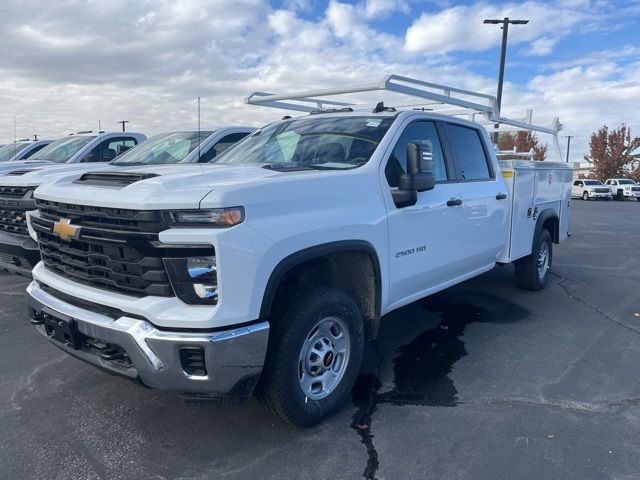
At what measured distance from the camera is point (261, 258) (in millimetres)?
2773

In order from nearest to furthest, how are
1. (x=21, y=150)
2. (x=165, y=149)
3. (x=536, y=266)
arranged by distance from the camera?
(x=536, y=266) → (x=165, y=149) → (x=21, y=150)

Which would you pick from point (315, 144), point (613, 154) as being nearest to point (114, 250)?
point (315, 144)

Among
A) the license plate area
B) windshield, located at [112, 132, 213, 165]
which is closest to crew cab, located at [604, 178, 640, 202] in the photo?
windshield, located at [112, 132, 213, 165]

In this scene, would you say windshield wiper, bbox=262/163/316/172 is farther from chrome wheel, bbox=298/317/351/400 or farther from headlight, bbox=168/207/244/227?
chrome wheel, bbox=298/317/351/400

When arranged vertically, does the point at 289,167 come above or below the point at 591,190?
above

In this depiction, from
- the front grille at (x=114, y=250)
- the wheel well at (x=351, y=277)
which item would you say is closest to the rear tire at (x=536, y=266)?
the wheel well at (x=351, y=277)

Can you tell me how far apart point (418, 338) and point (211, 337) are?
285cm

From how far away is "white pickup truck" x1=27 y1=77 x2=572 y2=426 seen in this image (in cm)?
270

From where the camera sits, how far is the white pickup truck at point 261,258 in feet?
8.87

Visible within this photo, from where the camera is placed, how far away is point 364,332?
387cm

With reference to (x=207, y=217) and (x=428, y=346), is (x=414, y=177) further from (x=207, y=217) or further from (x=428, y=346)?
(x=428, y=346)

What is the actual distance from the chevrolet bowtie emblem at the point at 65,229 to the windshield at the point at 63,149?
6929 millimetres

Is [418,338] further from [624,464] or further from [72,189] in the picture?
[72,189]

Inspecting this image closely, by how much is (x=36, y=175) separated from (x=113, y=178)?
344cm
